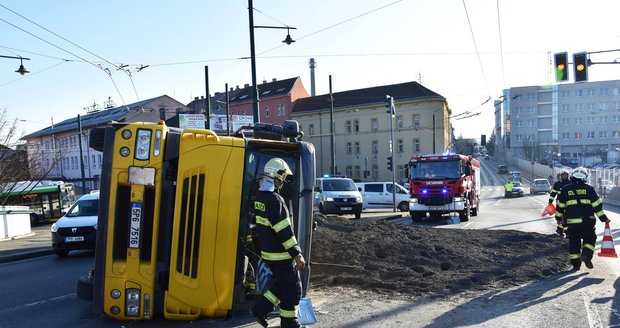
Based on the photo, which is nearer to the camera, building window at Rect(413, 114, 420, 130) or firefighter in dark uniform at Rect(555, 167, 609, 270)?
firefighter in dark uniform at Rect(555, 167, 609, 270)

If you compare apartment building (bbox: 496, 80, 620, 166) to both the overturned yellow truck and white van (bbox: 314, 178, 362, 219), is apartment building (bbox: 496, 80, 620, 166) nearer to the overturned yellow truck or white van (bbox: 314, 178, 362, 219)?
white van (bbox: 314, 178, 362, 219)

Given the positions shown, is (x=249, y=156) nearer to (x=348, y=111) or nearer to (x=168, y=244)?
(x=168, y=244)

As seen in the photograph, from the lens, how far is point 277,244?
4668mm

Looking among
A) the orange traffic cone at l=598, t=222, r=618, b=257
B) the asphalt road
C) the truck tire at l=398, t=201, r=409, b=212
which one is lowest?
the truck tire at l=398, t=201, r=409, b=212

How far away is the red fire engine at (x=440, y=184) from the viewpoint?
1795 cm

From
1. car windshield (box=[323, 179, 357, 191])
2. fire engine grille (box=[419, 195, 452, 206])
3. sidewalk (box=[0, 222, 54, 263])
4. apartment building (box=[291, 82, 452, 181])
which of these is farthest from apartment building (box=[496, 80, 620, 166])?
sidewalk (box=[0, 222, 54, 263])

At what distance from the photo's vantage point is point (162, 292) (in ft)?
16.6

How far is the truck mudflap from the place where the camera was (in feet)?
58.8

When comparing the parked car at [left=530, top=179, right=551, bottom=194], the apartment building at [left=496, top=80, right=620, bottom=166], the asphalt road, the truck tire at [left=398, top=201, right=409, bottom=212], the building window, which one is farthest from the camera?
the apartment building at [left=496, top=80, right=620, bottom=166]

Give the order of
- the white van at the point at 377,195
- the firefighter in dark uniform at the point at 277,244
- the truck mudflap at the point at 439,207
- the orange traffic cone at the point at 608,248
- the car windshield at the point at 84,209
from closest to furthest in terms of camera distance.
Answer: the firefighter in dark uniform at the point at 277,244 → the orange traffic cone at the point at 608,248 → the car windshield at the point at 84,209 → the truck mudflap at the point at 439,207 → the white van at the point at 377,195

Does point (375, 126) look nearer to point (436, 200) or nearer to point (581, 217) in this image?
point (436, 200)

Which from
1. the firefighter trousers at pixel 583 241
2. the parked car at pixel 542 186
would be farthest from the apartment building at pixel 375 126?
the firefighter trousers at pixel 583 241

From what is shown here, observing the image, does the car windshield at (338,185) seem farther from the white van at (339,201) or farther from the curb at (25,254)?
the curb at (25,254)

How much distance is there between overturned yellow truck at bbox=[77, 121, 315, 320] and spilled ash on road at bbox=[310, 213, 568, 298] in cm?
261
